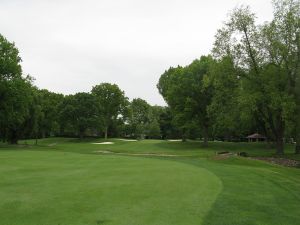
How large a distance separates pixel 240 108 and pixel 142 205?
33.8m

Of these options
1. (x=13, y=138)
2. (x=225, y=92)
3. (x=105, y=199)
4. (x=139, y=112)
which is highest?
(x=139, y=112)

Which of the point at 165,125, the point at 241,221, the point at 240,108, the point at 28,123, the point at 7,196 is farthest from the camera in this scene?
the point at 165,125

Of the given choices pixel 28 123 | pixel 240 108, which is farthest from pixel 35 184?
pixel 28 123

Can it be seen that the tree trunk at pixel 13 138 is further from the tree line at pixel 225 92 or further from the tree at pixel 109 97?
the tree at pixel 109 97

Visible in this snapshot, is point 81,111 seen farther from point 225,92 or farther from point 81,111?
→ point 225,92

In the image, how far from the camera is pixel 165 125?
11169cm

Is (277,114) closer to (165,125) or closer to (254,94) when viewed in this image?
(254,94)

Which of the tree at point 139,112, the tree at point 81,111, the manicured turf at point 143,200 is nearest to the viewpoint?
the manicured turf at point 143,200

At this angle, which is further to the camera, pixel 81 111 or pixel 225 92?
pixel 81 111

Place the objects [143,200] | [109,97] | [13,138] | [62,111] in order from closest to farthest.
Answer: [143,200], [13,138], [62,111], [109,97]

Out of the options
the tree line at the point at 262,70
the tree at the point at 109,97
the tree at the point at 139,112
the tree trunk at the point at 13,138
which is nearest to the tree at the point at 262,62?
the tree line at the point at 262,70

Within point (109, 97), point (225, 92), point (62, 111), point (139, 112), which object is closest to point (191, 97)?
point (225, 92)

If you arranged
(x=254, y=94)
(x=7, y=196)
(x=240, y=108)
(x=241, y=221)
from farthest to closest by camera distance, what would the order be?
(x=240, y=108) < (x=254, y=94) < (x=7, y=196) < (x=241, y=221)

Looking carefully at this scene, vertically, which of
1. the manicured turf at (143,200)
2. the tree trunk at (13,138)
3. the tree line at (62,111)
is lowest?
the manicured turf at (143,200)
